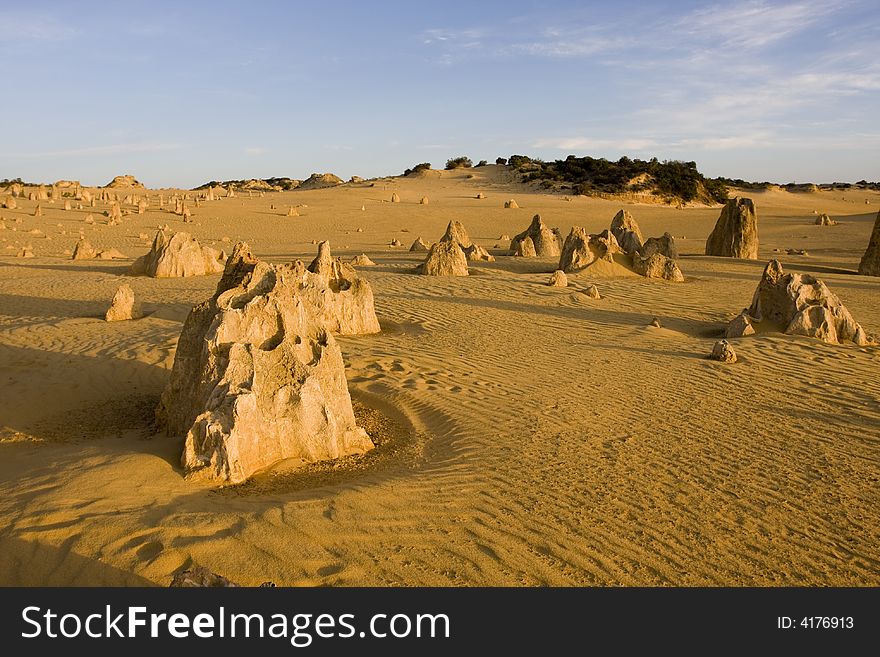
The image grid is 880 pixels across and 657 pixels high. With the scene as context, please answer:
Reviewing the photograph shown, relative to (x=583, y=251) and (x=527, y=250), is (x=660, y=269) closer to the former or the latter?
(x=583, y=251)

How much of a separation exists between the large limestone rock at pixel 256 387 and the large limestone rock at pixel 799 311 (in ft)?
23.2

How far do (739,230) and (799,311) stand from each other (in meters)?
11.5

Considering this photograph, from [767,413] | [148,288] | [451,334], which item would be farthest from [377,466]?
[148,288]

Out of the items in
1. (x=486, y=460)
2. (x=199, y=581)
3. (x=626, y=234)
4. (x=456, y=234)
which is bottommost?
(x=486, y=460)

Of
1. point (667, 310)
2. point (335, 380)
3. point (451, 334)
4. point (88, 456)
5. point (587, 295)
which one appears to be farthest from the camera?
point (587, 295)

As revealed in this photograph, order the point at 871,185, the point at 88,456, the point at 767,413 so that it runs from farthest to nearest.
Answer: the point at 871,185 → the point at 767,413 → the point at 88,456

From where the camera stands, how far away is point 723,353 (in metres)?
8.70

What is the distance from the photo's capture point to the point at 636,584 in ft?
12.2

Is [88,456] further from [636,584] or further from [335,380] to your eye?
[636,584]

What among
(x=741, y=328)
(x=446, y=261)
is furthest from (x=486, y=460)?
(x=446, y=261)

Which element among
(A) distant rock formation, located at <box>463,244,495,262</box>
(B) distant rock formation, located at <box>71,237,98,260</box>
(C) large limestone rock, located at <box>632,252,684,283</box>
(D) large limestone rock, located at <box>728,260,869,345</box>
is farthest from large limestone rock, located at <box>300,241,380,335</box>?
(B) distant rock formation, located at <box>71,237,98,260</box>

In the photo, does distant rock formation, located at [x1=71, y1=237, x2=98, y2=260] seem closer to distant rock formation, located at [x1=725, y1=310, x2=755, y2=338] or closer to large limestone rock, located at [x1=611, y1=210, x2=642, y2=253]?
large limestone rock, located at [x1=611, y1=210, x2=642, y2=253]

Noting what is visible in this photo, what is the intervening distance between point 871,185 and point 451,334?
8824 centimetres

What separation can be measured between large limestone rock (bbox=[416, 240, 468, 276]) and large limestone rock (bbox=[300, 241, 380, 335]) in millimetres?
4940
